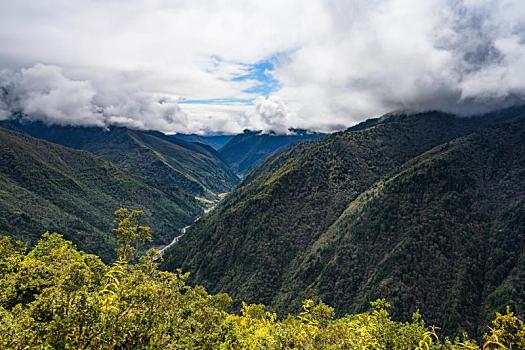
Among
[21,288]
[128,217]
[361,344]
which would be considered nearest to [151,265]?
[21,288]

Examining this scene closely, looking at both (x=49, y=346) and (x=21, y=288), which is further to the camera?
(x=21, y=288)

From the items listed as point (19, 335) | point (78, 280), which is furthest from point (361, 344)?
point (19, 335)

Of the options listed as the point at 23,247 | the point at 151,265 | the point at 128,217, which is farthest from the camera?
the point at 23,247

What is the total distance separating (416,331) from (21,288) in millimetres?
55056

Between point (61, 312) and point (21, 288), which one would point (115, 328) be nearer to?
point (61, 312)

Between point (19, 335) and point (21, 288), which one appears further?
point (21, 288)

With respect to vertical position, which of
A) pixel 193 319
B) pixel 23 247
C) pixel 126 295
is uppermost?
pixel 126 295

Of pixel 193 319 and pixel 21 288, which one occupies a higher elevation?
pixel 193 319

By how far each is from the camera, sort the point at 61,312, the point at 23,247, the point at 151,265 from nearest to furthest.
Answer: the point at 61,312
the point at 151,265
the point at 23,247

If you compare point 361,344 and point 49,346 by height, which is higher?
point 361,344

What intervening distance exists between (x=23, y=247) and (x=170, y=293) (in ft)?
279

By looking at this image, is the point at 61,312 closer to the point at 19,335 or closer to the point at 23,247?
the point at 19,335

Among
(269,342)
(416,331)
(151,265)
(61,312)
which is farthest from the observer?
(151,265)

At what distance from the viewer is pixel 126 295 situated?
115ft
